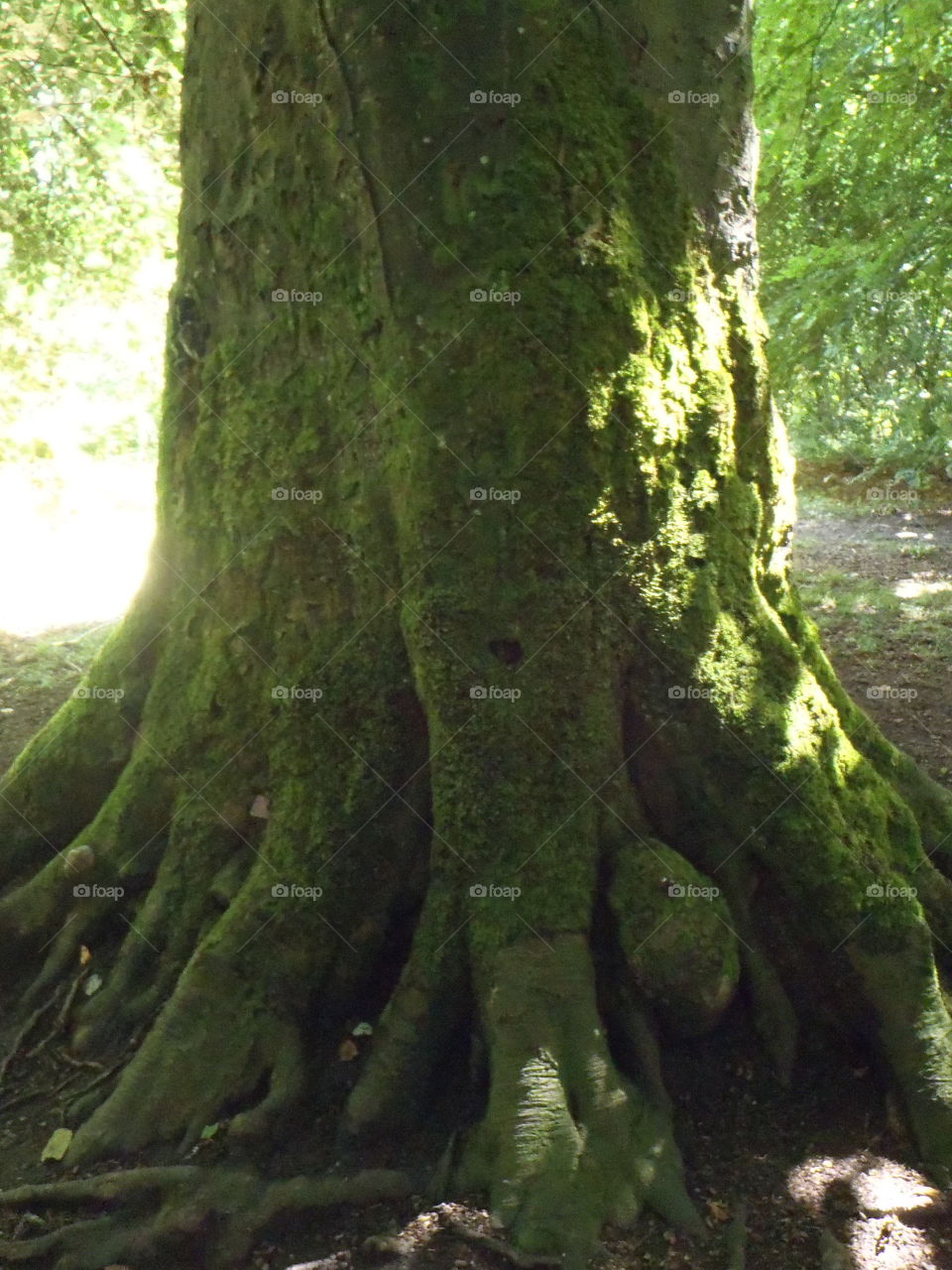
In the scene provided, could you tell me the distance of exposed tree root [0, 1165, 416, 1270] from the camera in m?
2.92

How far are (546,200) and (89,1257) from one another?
3.51 meters

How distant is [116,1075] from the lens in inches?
137

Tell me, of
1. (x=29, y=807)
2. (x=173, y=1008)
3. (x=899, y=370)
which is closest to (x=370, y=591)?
(x=173, y=1008)

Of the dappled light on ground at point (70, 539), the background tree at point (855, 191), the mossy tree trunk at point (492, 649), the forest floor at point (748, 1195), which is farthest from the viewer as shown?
the dappled light on ground at point (70, 539)

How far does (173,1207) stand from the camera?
9.83ft

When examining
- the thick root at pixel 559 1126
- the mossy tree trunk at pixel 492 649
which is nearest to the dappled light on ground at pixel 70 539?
the mossy tree trunk at pixel 492 649

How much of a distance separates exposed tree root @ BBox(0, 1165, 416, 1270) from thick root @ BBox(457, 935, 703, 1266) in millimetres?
360

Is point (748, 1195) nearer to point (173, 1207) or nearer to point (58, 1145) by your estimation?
point (173, 1207)

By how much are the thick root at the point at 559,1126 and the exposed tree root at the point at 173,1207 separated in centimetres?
36

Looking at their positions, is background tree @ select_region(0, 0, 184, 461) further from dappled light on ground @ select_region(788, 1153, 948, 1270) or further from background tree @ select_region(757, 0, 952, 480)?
dappled light on ground @ select_region(788, 1153, 948, 1270)

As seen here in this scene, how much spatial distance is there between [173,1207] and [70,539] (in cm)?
1057

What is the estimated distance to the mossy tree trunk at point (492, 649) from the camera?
10.6 feet

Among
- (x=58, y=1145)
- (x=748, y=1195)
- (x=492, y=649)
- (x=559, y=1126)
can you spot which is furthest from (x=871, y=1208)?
(x=58, y=1145)

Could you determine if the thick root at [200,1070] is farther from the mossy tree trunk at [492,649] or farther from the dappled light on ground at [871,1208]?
the dappled light on ground at [871,1208]
